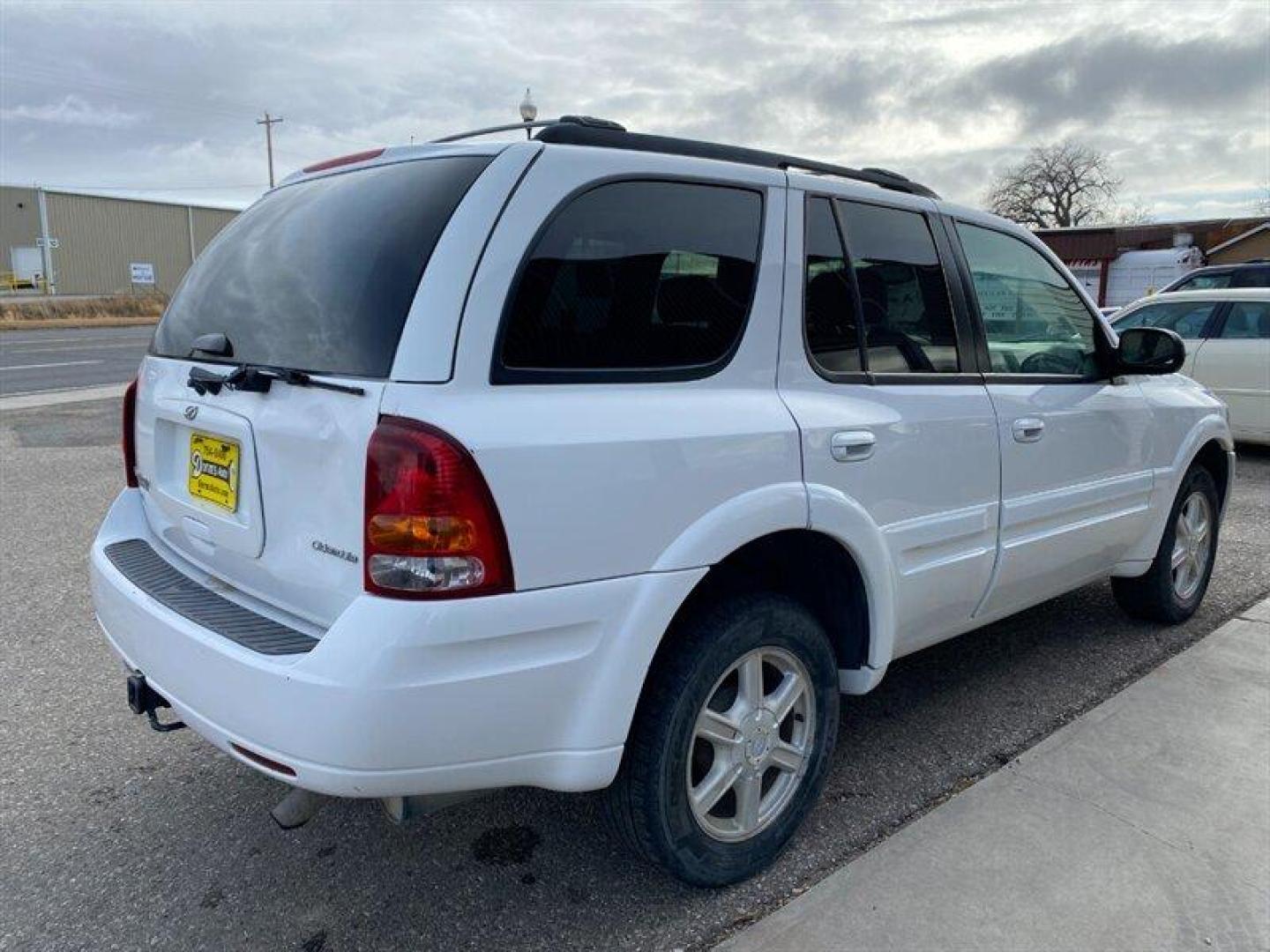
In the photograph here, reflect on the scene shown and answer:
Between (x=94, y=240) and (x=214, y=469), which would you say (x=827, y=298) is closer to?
(x=214, y=469)

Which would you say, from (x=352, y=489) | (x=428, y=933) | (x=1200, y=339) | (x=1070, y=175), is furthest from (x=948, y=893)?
(x=1070, y=175)

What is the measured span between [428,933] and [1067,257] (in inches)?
1217

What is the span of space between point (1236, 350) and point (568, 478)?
29.7 feet

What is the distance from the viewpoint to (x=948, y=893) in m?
2.51

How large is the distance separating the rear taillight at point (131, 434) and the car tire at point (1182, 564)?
3981 mm

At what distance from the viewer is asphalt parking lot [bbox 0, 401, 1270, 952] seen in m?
2.39

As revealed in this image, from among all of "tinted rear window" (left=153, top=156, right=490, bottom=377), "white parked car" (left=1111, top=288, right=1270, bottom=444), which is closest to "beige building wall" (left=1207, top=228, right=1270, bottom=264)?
"white parked car" (left=1111, top=288, right=1270, bottom=444)

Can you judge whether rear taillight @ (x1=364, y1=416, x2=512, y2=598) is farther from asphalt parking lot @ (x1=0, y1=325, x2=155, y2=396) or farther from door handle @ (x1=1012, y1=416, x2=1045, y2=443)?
asphalt parking lot @ (x1=0, y1=325, x2=155, y2=396)

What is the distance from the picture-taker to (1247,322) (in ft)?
29.8

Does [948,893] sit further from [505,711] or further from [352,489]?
[352,489]

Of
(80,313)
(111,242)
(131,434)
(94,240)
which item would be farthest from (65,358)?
(111,242)

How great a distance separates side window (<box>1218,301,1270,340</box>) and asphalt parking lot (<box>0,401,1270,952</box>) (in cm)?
608

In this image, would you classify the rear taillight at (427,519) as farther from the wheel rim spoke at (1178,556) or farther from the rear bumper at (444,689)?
the wheel rim spoke at (1178,556)

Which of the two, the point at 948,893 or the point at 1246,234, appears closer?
the point at 948,893
